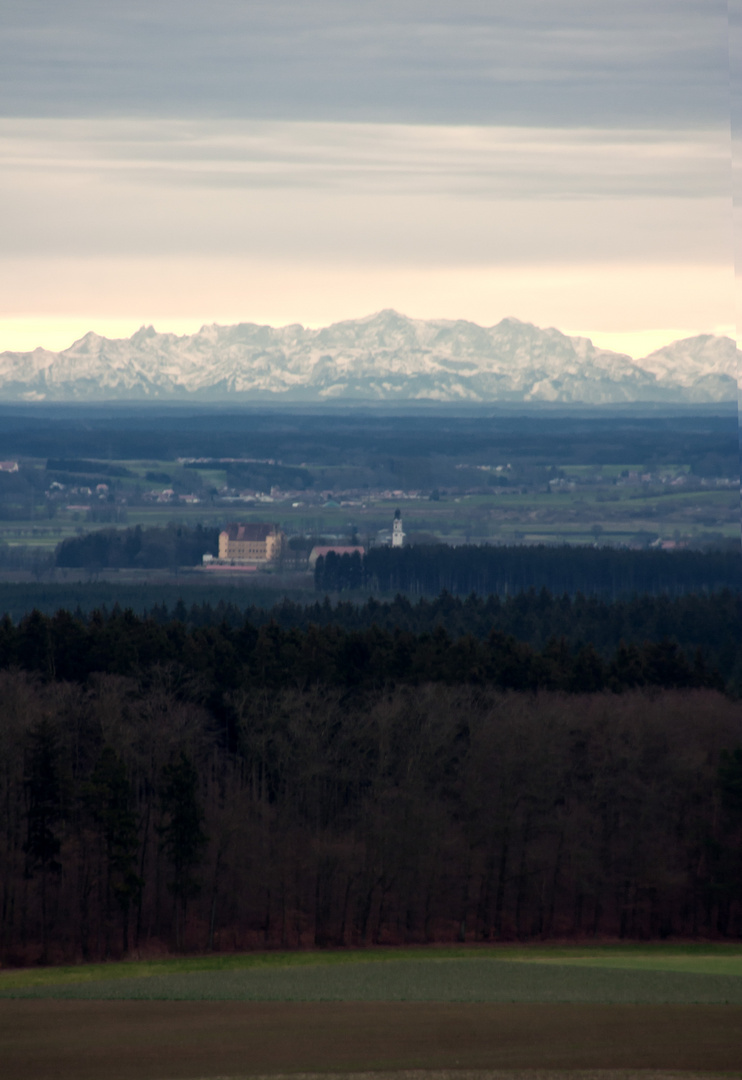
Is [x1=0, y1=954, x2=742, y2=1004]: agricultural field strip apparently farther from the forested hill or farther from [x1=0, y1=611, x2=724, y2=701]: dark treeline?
the forested hill

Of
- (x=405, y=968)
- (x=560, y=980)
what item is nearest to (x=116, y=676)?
(x=405, y=968)

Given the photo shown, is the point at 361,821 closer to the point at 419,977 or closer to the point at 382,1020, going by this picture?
the point at 419,977

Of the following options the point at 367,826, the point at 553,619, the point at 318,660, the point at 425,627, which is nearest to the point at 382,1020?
the point at 367,826

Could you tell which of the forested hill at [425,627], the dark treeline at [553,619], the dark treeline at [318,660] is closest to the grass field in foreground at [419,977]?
the dark treeline at [318,660]

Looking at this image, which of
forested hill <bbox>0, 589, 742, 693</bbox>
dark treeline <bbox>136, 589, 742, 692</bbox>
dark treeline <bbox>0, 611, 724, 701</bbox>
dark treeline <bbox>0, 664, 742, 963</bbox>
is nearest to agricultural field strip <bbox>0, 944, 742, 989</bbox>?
dark treeline <bbox>0, 664, 742, 963</bbox>

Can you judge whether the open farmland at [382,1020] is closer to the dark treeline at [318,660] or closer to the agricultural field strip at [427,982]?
the agricultural field strip at [427,982]

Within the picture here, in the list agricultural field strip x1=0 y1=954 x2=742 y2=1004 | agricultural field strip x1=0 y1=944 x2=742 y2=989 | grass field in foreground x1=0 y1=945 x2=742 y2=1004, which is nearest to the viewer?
agricultural field strip x1=0 y1=954 x2=742 y2=1004
